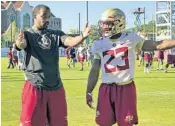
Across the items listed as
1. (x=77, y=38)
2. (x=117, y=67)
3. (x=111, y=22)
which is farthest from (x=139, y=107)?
(x=77, y=38)

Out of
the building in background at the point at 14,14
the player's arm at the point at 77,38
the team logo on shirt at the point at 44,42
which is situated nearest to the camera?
the player's arm at the point at 77,38

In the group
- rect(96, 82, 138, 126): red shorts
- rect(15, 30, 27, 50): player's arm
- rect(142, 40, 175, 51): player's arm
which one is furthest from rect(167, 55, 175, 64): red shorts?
rect(15, 30, 27, 50): player's arm

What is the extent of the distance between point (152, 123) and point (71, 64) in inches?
1044

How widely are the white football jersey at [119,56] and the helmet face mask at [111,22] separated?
0.10 metres

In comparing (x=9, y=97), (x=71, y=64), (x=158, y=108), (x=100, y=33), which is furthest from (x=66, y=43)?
(x=71, y=64)

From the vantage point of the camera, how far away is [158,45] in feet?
19.8

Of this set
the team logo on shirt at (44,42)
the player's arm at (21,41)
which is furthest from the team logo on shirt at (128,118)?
the player's arm at (21,41)

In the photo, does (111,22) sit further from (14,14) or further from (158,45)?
(14,14)

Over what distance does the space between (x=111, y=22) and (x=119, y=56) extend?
1.44 ft

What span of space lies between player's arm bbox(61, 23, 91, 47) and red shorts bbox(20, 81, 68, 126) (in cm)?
66

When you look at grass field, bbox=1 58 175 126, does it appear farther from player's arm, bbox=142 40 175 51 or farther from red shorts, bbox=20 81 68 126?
player's arm, bbox=142 40 175 51

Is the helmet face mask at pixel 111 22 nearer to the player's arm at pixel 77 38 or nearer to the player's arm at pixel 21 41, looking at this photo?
the player's arm at pixel 77 38

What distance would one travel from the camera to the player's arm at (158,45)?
5.99 m

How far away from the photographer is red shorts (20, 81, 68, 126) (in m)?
6.19
